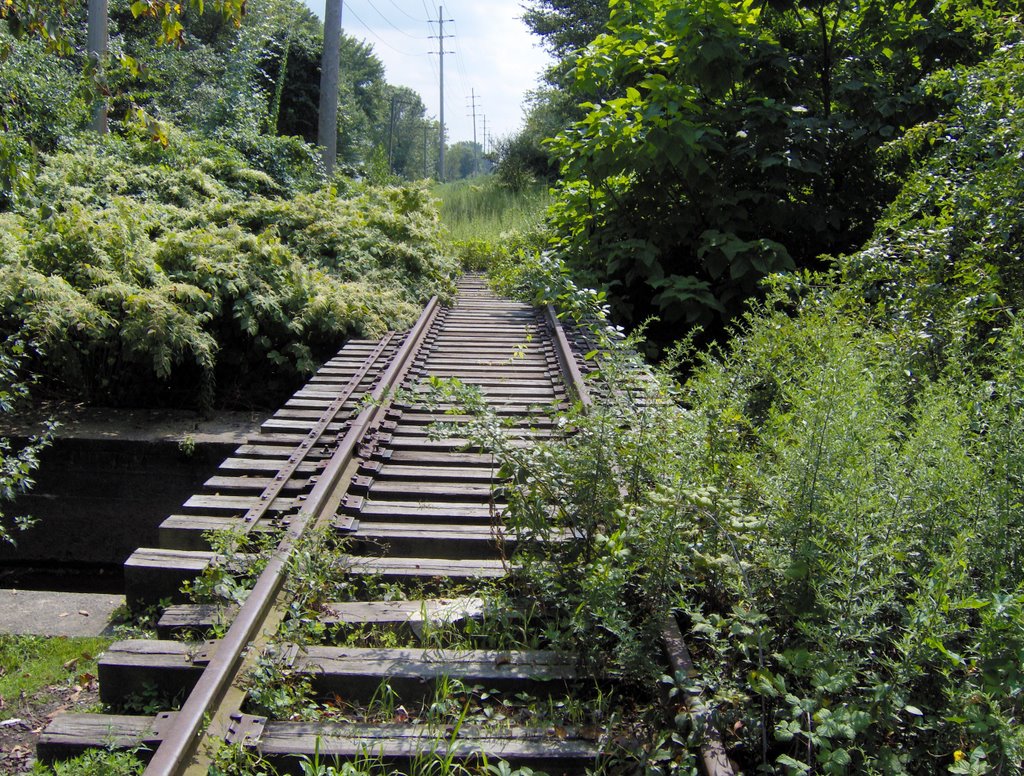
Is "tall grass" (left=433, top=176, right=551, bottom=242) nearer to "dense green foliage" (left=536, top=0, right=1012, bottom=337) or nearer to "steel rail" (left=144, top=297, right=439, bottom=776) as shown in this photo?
"dense green foliage" (left=536, top=0, right=1012, bottom=337)

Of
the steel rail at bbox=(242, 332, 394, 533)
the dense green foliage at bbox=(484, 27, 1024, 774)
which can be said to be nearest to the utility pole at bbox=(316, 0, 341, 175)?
the steel rail at bbox=(242, 332, 394, 533)

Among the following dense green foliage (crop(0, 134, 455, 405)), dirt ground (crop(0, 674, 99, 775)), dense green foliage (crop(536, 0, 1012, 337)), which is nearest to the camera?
dirt ground (crop(0, 674, 99, 775))

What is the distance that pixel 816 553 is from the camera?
8.87 ft

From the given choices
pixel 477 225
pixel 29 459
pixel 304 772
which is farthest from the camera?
pixel 477 225

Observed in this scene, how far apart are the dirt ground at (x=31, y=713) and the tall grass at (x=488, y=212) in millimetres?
13402

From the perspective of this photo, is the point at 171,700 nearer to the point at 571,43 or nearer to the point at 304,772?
the point at 304,772

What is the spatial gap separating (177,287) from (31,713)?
442 centimetres

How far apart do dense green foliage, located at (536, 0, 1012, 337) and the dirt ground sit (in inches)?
268

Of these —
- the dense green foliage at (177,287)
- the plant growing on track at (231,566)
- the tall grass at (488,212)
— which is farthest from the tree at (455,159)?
the plant growing on track at (231,566)

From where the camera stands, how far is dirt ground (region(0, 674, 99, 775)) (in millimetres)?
3434

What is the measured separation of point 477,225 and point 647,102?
10234mm

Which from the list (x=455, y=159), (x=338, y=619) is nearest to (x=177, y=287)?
(x=338, y=619)

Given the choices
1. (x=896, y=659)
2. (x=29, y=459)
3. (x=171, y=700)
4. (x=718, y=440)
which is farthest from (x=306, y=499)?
(x=896, y=659)

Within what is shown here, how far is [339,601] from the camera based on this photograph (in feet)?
12.6
